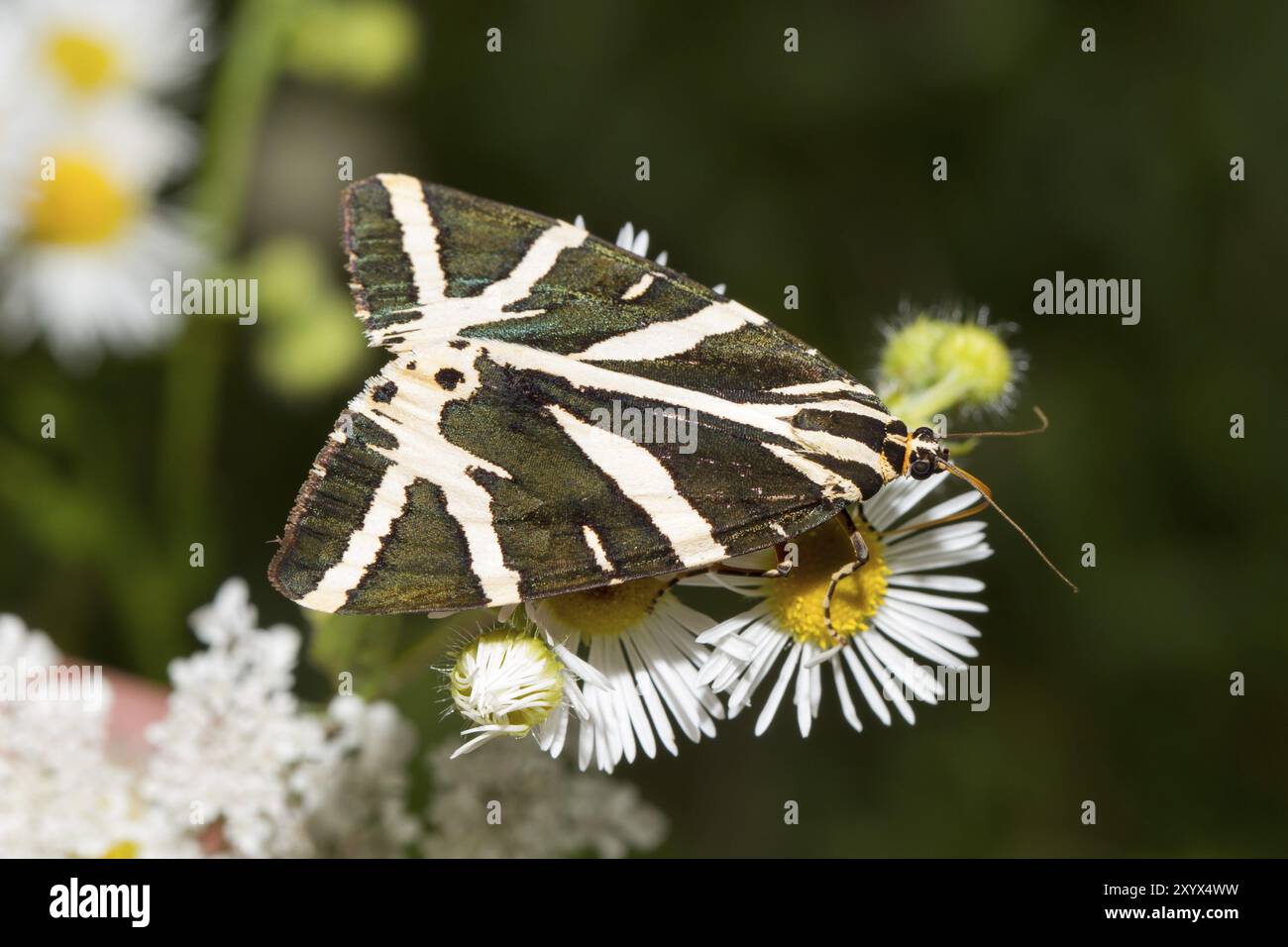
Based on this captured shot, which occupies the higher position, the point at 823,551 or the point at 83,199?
the point at 83,199

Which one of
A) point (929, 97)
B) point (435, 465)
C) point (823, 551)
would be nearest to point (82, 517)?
point (435, 465)

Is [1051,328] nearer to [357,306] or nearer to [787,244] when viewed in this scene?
[787,244]

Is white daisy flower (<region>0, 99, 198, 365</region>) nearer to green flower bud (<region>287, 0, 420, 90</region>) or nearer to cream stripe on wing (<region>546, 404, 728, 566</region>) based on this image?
green flower bud (<region>287, 0, 420, 90</region>)

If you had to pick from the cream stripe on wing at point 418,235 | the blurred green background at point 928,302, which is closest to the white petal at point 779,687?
the cream stripe on wing at point 418,235

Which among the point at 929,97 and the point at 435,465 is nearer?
the point at 435,465

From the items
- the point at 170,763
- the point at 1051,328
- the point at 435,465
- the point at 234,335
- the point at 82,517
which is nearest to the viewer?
the point at 435,465

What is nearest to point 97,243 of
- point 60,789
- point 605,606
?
point 60,789

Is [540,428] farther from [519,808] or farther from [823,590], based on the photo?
[519,808]

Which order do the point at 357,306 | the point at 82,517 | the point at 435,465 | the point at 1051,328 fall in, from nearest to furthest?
the point at 435,465 < the point at 357,306 < the point at 82,517 < the point at 1051,328
